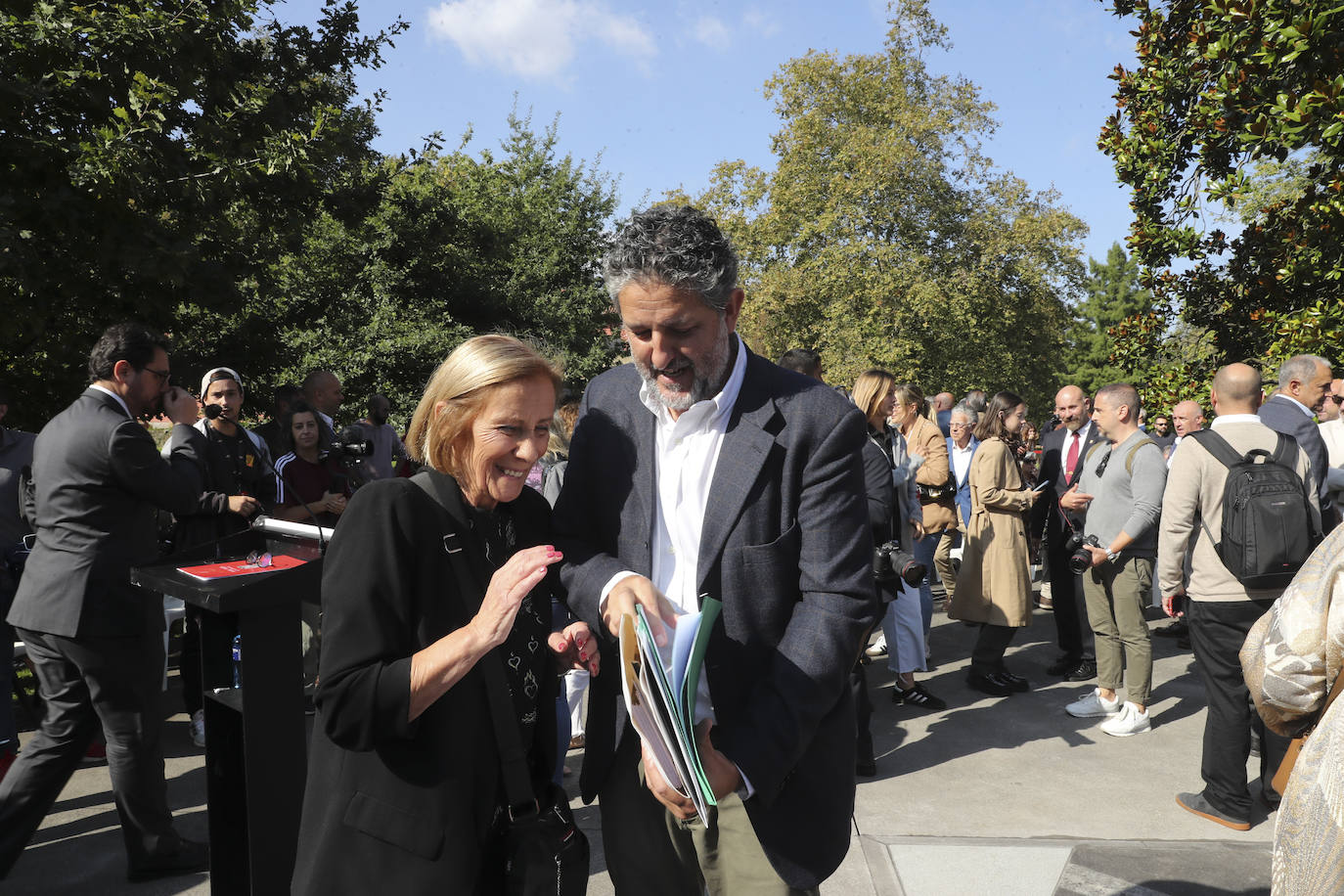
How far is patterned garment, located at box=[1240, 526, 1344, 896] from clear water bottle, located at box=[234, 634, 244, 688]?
2.62 metres

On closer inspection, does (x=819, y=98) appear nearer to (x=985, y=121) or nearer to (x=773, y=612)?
(x=985, y=121)

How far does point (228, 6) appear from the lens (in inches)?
282

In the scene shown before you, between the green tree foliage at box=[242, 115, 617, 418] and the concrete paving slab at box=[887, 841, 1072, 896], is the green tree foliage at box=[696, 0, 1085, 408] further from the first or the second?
the concrete paving slab at box=[887, 841, 1072, 896]

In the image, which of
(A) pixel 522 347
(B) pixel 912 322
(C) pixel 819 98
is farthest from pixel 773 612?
(C) pixel 819 98

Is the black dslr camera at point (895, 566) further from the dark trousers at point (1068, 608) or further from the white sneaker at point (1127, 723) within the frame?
the dark trousers at point (1068, 608)

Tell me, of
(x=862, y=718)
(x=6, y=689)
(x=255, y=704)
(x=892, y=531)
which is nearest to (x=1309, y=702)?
(x=255, y=704)

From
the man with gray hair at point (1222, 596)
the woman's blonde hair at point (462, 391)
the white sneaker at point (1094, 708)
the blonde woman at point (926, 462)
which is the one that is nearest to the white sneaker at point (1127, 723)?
the white sneaker at point (1094, 708)

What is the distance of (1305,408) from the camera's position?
18.7 feet

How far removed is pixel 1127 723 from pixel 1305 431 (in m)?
2.09

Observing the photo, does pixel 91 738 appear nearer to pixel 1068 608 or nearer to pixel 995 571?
pixel 995 571

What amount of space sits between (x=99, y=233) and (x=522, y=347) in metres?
6.50

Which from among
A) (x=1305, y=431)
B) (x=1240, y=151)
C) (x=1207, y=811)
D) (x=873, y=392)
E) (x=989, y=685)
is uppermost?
(x=1240, y=151)

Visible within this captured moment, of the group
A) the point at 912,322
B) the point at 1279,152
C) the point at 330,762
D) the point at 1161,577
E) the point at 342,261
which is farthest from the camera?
the point at 912,322

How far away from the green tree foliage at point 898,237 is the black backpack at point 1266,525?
945 inches
